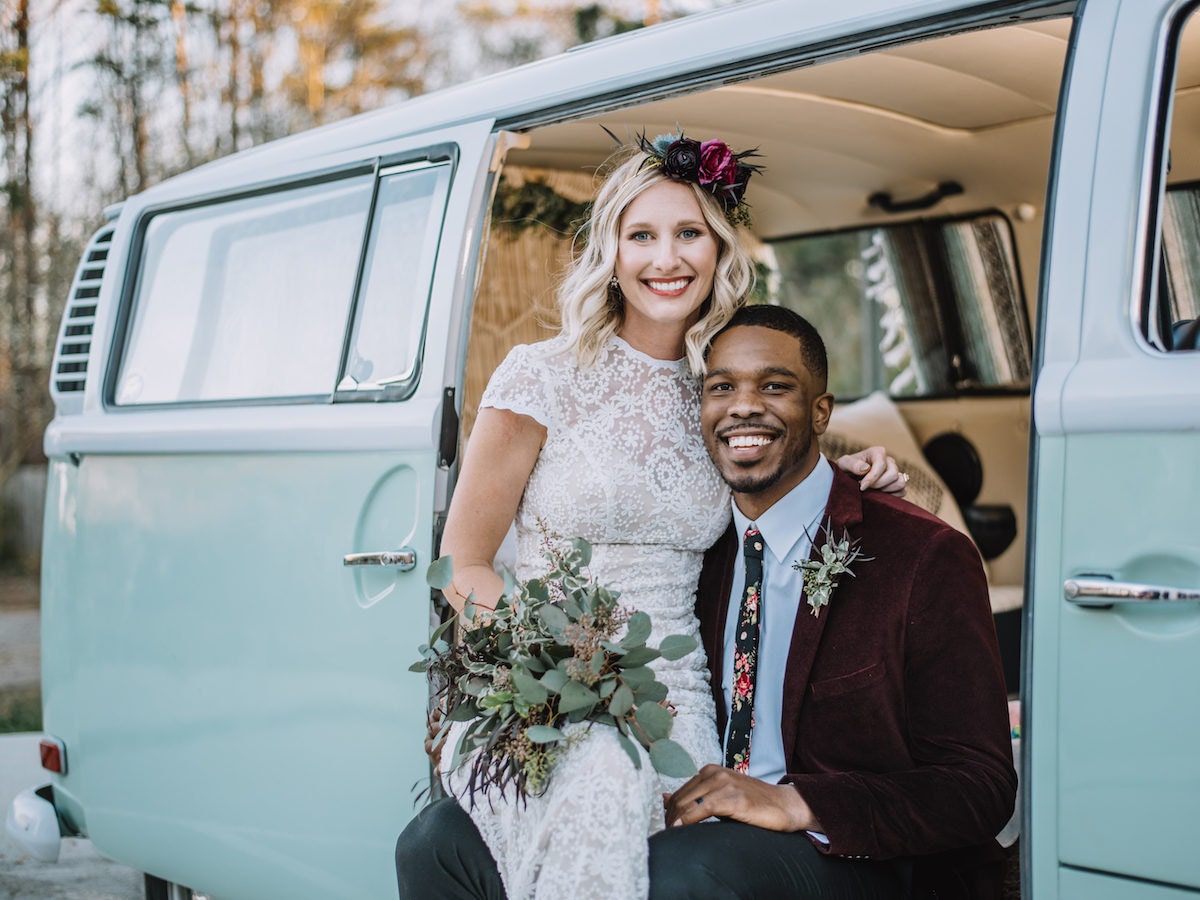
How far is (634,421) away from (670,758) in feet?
2.70

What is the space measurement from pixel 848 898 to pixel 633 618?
61 cm

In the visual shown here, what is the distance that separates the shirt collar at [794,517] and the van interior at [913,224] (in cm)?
91

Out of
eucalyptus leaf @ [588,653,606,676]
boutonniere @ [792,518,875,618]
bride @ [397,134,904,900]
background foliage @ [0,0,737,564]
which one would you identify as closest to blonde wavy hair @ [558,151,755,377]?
bride @ [397,134,904,900]

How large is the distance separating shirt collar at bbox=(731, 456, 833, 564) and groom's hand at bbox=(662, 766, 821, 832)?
1.54 ft

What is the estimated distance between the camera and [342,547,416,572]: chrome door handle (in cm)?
268

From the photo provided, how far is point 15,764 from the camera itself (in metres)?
5.60

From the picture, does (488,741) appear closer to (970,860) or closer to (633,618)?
(633,618)

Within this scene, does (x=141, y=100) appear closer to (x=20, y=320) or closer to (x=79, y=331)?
(x=20, y=320)

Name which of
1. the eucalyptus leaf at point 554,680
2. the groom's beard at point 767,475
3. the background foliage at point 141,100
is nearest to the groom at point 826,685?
the groom's beard at point 767,475

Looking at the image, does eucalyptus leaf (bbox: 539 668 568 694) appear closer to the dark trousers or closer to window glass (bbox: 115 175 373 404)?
the dark trousers

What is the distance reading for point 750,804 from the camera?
2.13 metres

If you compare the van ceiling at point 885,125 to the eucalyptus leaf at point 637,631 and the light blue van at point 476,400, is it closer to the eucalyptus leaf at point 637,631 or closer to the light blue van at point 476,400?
the light blue van at point 476,400

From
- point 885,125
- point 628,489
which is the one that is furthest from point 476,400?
point 885,125

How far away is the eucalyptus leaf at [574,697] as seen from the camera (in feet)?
6.74
